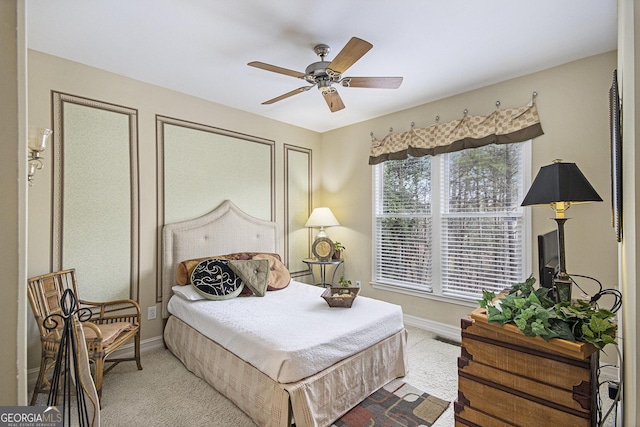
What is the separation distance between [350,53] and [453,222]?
2214 millimetres

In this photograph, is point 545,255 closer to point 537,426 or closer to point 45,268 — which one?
point 537,426

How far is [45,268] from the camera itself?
2.41m

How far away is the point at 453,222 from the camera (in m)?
3.31

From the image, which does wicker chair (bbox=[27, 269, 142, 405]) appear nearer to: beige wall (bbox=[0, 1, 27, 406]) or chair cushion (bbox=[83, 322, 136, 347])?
chair cushion (bbox=[83, 322, 136, 347])

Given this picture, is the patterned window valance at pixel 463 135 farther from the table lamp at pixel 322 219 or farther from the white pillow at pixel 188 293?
the white pillow at pixel 188 293

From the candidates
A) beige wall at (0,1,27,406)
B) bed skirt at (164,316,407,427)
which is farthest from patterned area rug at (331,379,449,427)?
beige wall at (0,1,27,406)

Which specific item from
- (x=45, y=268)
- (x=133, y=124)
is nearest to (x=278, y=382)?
(x=45, y=268)

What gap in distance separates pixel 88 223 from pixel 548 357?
3.32 metres

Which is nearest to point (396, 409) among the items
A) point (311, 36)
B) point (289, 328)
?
point (289, 328)

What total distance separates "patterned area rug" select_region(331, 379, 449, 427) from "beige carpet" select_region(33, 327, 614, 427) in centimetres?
7

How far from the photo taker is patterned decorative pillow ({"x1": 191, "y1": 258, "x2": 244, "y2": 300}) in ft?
9.21

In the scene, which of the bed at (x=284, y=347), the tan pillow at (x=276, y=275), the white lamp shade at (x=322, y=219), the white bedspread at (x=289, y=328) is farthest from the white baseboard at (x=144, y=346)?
the white lamp shade at (x=322, y=219)

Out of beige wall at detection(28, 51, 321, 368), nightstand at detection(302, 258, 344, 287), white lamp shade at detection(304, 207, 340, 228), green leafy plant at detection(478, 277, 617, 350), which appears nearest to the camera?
green leafy plant at detection(478, 277, 617, 350)

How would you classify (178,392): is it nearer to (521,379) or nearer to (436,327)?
(521,379)
